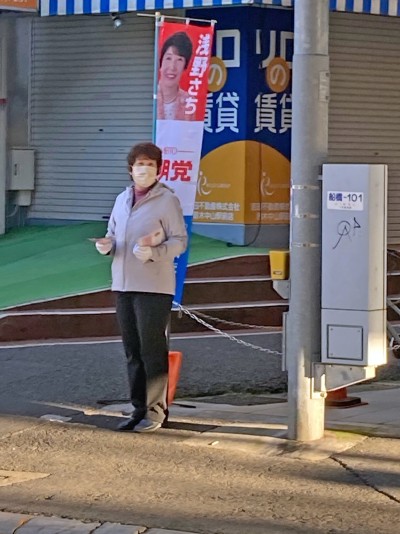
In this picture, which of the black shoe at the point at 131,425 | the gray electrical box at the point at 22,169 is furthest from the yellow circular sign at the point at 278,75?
the black shoe at the point at 131,425

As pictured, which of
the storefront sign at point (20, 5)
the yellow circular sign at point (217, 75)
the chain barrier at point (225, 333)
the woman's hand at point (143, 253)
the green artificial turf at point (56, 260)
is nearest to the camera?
the woman's hand at point (143, 253)

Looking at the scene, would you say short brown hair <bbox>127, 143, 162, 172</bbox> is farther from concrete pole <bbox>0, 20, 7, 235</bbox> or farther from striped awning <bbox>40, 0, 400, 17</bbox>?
concrete pole <bbox>0, 20, 7, 235</bbox>

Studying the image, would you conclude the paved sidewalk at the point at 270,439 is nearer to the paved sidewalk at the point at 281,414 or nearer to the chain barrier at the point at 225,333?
the paved sidewalk at the point at 281,414

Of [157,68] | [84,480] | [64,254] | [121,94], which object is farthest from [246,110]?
[84,480]

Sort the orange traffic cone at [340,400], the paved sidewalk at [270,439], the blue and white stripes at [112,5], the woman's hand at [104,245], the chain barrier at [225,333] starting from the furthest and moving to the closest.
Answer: the blue and white stripes at [112,5] < the chain barrier at [225,333] < the orange traffic cone at [340,400] < the woman's hand at [104,245] < the paved sidewalk at [270,439]

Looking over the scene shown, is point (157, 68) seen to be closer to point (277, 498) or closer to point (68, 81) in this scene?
point (277, 498)

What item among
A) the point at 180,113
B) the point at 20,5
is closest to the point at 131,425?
the point at 180,113

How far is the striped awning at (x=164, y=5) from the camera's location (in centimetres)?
1351

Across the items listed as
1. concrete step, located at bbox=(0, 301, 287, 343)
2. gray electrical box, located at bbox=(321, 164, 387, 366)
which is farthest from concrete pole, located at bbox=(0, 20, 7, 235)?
gray electrical box, located at bbox=(321, 164, 387, 366)

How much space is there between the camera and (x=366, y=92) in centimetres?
1554

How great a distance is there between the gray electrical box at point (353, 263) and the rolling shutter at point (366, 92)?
775 centimetres

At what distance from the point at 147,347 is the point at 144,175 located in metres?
1.21

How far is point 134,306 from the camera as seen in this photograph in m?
8.03

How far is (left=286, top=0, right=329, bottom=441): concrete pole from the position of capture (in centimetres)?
763
